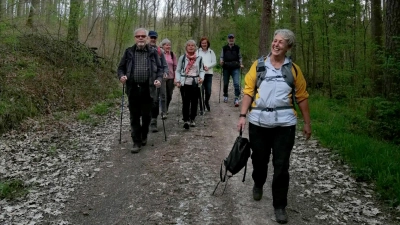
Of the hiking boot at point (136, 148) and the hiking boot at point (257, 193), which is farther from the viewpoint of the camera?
the hiking boot at point (136, 148)

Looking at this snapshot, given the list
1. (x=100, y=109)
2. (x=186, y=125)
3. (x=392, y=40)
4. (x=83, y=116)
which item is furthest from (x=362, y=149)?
(x=100, y=109)

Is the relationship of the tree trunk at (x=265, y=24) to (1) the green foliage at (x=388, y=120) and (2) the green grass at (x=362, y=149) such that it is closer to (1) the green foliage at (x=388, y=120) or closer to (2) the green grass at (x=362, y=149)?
(2) the green grass at (x=362, y=149)

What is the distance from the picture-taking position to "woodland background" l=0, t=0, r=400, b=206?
710cm

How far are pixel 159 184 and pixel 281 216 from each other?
79.7 inches

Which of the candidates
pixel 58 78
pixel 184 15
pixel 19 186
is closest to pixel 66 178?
pixel 19 186

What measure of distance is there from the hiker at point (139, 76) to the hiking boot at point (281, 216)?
11.8ft

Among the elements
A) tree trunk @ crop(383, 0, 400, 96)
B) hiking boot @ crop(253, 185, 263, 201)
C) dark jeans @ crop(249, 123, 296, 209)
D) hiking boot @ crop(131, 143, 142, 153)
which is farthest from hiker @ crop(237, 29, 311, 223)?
tree trunk @ crop(383, 0, 400, 96)

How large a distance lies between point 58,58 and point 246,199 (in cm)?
1022

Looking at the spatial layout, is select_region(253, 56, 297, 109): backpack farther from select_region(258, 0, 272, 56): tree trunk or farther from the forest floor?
select_region(258, 0, 272, 56): tree trunk

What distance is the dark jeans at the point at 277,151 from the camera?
13.7ft

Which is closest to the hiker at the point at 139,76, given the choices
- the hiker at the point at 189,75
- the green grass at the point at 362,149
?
the hiker at the point at 189,75

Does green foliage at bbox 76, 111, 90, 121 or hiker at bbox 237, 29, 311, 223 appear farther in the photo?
green foliage at bbox 76, 111, 90, 121

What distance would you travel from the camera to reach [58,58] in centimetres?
1276

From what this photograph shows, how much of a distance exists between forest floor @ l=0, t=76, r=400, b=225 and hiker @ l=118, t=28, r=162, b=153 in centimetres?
79
